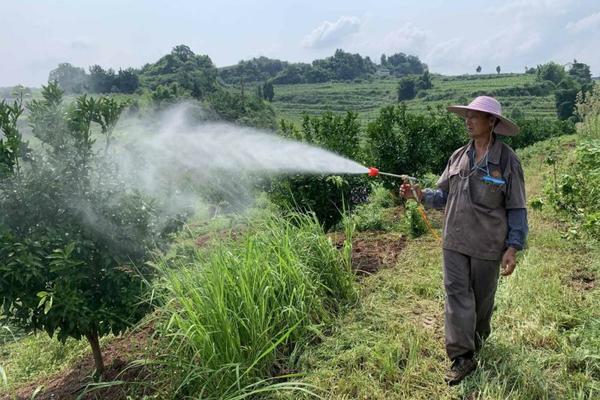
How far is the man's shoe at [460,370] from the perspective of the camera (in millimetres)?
3223

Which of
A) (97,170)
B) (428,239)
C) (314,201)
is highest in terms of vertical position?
(97,170)

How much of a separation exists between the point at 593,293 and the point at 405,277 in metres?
1.78

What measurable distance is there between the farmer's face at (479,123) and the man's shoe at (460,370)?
1627mm

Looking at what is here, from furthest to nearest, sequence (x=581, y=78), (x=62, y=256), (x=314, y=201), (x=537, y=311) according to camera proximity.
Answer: (x=581, y=78) < (x=314, y=201) < (x=537, y=311) < (x=62, y=256)

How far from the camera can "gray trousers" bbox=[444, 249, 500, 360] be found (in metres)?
3.26

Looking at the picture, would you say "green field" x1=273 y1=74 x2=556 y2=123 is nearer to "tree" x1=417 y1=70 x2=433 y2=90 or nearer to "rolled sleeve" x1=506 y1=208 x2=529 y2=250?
"tree" x1=417 y1=70 x2=433 y2=90

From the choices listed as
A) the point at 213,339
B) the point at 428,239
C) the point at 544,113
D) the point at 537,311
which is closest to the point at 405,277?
the point at 537,311

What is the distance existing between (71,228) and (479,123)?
11.1 feet

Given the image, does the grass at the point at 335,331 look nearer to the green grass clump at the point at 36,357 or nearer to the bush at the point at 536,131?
the green grass clump at the point at 36,357

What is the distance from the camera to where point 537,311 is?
12.9ft

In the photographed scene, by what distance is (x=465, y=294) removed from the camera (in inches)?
130

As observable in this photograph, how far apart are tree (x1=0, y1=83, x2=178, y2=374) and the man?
2560mm

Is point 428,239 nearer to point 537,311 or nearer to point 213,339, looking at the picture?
point 537,311

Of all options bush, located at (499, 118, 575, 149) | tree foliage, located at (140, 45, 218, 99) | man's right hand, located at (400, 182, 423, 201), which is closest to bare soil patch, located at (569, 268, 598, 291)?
man's right hand, located at (400, 182, 423, 201)
